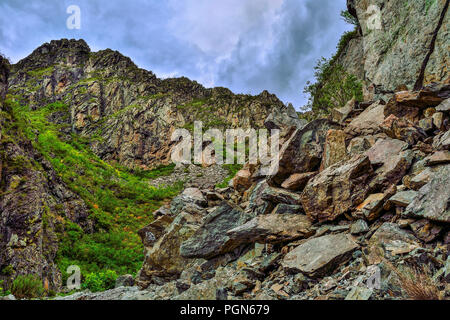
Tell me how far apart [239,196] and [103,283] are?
970 cm

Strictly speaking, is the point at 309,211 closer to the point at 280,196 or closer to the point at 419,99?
the point at 280,196

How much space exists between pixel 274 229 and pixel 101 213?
106 ft

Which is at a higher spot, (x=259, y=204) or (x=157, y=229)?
(x=259, y=204)

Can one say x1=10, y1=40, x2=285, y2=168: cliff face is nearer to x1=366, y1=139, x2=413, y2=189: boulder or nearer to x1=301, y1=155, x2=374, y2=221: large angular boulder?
x1=301, y1=155, x2=374, y2=221: large angular boulder

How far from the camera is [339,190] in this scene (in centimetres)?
796

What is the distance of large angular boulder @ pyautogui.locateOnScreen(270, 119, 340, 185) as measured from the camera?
1111 cm

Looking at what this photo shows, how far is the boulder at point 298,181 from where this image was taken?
1045cm

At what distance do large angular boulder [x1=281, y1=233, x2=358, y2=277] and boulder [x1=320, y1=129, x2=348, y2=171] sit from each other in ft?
11.9

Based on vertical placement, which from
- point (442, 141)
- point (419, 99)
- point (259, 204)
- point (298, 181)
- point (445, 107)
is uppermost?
point (419, 99)

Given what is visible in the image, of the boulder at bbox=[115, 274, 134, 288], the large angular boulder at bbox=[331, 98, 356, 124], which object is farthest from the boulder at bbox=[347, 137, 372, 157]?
the boulder at bbox=[115, 274, 134, 288]

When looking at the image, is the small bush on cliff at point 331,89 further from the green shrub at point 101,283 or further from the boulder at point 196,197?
the green shrub at point 101,283

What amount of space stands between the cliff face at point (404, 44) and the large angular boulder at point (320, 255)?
10208 mm

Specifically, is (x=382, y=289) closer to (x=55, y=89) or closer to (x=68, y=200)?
(x=68, y=200)

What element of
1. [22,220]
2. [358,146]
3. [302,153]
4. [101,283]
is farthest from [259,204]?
[22,220]
